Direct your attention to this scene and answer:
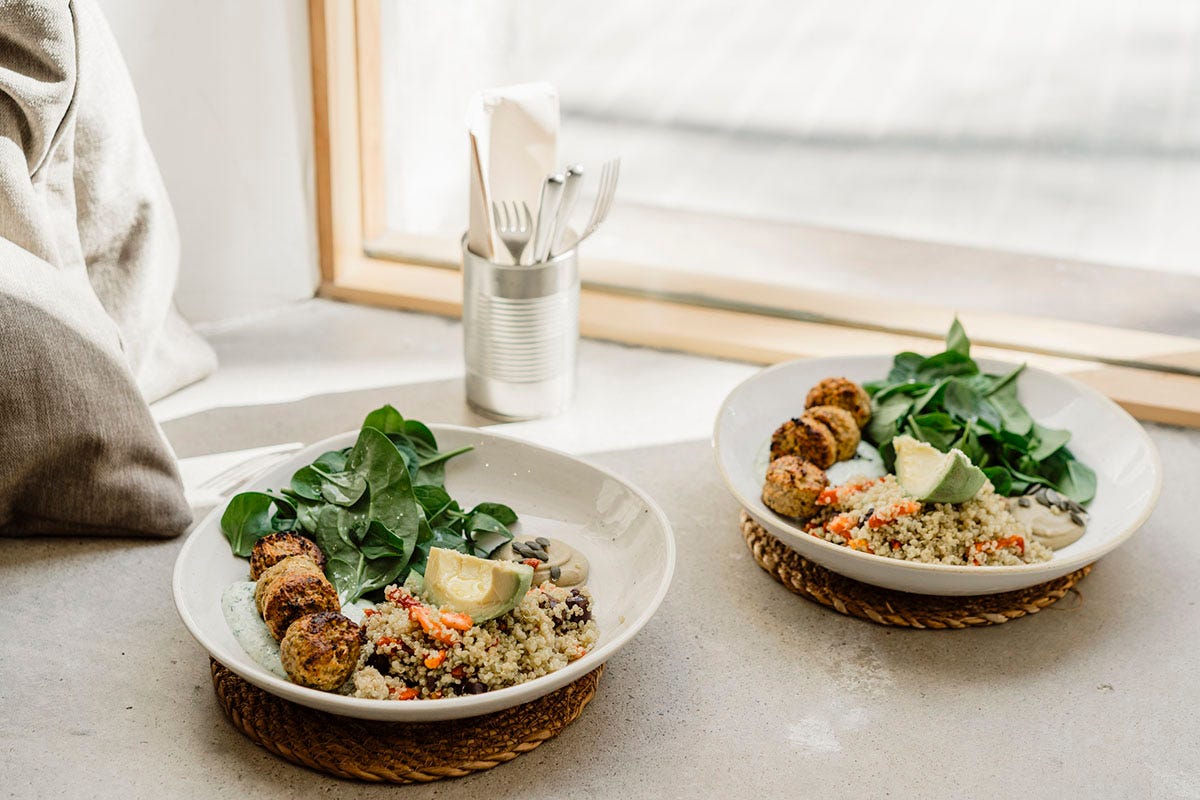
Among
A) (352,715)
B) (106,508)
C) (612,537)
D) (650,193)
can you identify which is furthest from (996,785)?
(650,193)

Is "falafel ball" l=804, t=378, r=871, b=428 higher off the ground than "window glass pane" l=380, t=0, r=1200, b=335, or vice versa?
"window glass pane" l=380, t=0, r=1200, b=335

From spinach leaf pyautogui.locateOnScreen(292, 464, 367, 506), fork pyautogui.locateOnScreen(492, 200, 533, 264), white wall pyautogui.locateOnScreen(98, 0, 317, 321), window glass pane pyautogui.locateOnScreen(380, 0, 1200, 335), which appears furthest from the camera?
window glass pane pyautogui.locateOnScreen(380, 0, 1200, 335)

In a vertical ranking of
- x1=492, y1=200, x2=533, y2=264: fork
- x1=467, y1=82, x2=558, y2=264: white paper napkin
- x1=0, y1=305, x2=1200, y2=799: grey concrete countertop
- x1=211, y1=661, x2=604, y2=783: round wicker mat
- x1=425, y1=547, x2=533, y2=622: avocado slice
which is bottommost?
x1=0, y1=305, x2=1200, y2=799: grey concrete countertop

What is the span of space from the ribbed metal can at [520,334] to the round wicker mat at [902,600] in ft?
1.27

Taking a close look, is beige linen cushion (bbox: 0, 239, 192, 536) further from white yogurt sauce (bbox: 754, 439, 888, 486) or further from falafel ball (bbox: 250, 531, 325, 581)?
white yogurt sauce (bbox: 754, 439, 888, 486)

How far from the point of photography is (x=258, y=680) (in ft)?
2.93

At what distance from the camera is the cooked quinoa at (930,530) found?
1098mm

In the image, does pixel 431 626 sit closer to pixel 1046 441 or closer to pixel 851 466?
pixel 851 466

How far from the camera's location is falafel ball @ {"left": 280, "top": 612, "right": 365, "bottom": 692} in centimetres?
91

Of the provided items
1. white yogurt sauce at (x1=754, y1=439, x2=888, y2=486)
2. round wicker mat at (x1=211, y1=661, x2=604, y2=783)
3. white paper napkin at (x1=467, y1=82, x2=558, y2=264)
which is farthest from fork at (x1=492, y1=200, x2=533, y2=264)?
round wicker mat at (x1=211, y1=661, x2=604, y2=783)

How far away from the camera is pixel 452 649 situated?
0.93 m

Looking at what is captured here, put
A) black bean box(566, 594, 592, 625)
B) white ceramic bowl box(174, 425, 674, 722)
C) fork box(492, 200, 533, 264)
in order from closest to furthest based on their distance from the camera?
1. white ceramic bowl box(174, 425, 674, 722)
2. black bean box(566, 594, 592, 625)
3. fork box(492, 200, 533, 264)

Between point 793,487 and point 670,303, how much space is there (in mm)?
656

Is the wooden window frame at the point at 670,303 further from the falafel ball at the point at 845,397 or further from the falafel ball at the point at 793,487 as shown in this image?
the falafel ball at the point at 793,487
